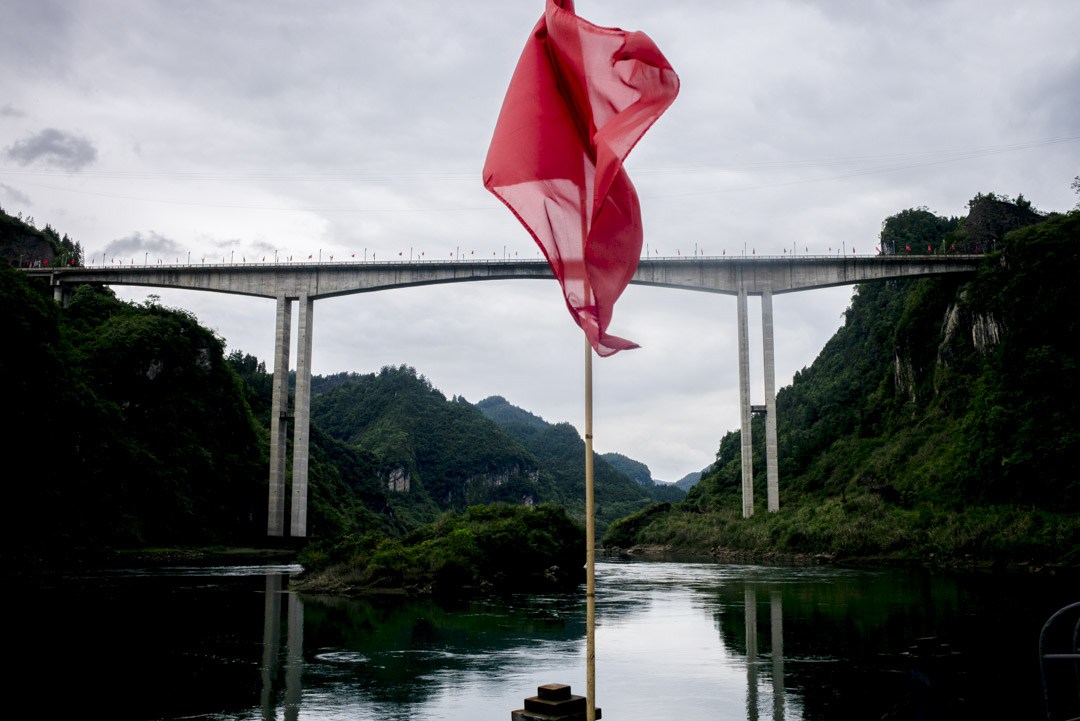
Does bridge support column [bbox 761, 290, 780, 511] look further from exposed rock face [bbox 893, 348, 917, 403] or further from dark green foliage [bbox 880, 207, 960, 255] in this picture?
dark green foliage [bbox 880, 207, 960, 255]

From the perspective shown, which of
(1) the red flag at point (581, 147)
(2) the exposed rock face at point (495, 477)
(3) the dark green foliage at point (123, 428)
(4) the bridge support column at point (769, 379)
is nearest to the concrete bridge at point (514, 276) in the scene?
(4) the bridge support column at point (769, 379)

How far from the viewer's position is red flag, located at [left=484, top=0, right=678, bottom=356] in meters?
5.24

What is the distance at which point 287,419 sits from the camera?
5506 cm

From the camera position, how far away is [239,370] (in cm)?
10569

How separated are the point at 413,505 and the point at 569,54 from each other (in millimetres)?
110633

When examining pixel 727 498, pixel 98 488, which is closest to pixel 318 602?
pixel 98 488

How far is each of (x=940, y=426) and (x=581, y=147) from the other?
6325 cm

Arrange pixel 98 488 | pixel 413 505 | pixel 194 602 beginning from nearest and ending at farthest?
pixel 194 602 < pixel 98 488 < pixel 413 505

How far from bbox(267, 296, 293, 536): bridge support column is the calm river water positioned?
26500 mm

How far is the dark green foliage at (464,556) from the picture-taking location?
28.1 meters

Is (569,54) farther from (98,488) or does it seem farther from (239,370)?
(239,370)

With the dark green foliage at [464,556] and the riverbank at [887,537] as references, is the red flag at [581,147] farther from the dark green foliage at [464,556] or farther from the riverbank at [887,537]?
the riverbank at [887,537]

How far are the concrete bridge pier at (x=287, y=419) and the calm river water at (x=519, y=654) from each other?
26.5m

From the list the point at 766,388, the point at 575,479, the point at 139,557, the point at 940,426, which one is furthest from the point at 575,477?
the point at 139,557
